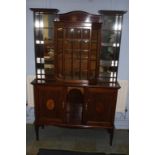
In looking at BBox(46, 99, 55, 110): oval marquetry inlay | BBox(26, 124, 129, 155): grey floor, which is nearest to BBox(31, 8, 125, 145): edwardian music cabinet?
BBox(46, 99, 55, 110): oval marquetry inlay

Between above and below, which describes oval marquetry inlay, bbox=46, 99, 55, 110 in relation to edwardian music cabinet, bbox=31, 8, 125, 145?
below

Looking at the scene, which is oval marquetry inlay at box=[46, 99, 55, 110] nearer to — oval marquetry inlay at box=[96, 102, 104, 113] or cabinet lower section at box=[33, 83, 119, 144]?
cabinet lower section at box=[33, 83, 119, 144]

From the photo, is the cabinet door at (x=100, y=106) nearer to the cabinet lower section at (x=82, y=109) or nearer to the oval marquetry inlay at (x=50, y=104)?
the cabinet lower section at (x=82, y=109)

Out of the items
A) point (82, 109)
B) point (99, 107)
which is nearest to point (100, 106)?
point (99, 107)

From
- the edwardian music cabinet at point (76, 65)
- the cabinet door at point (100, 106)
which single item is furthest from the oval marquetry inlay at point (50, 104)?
the cabinet door at point (100, 106)

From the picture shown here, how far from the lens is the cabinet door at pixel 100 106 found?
1.86 m

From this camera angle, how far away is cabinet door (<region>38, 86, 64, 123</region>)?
189 centimetres

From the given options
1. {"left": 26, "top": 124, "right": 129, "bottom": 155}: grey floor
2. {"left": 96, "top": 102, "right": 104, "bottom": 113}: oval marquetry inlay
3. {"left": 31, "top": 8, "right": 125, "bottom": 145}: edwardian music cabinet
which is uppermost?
{"left": 31, "top": 8, "right": 125, "bottom": 145}: edwardian music cabinet

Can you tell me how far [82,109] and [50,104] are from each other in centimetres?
31

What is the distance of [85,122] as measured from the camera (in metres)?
1.94

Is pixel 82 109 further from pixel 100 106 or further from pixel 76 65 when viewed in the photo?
pixel 76 65

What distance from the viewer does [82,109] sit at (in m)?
1.94
